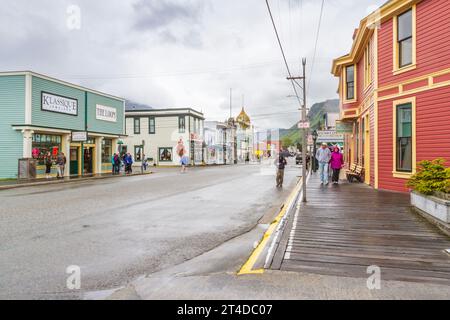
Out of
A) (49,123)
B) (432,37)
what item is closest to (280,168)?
(432,37)

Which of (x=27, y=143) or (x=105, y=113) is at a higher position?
(x=105, y=113)

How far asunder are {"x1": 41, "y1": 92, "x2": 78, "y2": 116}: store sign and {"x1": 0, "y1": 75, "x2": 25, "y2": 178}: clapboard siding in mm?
1512

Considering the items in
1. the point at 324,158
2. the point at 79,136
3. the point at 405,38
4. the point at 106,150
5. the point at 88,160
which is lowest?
the point at 88,160

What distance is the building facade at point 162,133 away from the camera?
50.3 meters

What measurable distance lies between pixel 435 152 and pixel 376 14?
571 cm

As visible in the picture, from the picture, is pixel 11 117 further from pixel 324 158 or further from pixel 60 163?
pixel 324 158

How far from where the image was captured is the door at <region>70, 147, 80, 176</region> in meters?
27.8

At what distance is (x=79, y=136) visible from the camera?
83.9 ft


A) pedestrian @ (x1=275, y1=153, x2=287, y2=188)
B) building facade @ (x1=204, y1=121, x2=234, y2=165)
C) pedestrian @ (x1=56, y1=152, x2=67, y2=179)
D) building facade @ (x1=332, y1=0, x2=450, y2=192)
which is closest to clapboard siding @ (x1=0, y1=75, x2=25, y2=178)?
pedestrian @ (x1=56, y1=152, x2=67, y2=179)

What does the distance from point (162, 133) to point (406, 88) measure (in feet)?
134

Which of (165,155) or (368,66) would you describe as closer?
(368,66)

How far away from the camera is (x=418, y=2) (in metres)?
12.2

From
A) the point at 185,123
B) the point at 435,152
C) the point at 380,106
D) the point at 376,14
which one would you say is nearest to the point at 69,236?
the point at 435,152

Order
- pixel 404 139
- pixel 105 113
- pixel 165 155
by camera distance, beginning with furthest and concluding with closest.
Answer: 1. pixel 165 155
2. pixel 105 113
3. pixel 404 139
